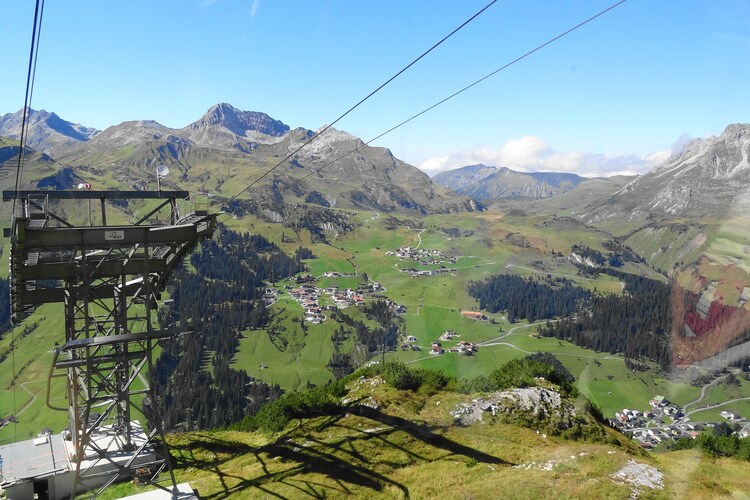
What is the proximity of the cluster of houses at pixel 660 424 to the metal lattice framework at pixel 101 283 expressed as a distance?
192 ft

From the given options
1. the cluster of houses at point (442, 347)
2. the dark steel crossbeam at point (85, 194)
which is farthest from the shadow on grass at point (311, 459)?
the cluster of houses at point (442, 347)

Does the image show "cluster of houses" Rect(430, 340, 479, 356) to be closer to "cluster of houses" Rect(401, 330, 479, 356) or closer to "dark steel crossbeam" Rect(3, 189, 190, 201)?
"cluster of houses" Rect(401, 330, 479, 356)

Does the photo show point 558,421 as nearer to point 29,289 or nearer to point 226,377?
point 29,289

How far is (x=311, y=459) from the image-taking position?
23.3m

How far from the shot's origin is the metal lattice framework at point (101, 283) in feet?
58.3

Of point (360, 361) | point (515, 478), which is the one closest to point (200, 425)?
point (360, 361)

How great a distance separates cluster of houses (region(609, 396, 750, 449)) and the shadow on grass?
4588 cm

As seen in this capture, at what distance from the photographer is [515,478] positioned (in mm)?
19172

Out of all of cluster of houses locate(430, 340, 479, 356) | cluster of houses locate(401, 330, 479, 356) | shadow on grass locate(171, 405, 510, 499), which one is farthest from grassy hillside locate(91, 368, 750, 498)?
cluster of houses locate(401, 330, 479, 356)

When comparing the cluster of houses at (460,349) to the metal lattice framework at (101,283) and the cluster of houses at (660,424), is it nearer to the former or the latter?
the cluster of houses at (660,424)

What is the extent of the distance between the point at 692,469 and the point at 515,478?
26.1 feet

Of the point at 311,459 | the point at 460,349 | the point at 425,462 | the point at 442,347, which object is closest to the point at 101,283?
the point at 311,459

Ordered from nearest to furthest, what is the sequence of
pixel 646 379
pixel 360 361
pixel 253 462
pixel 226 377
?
pixel 253 462 < pixel 646 379 < pixel 226 377 < pixel 360 361

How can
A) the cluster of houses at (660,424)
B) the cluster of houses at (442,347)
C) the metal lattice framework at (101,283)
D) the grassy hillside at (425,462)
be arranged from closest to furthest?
the metal lattice framework at (101,283), the grassy hillside at (425,462), the cluster of houses at (660,424), the cluster of houses at (442,347)
